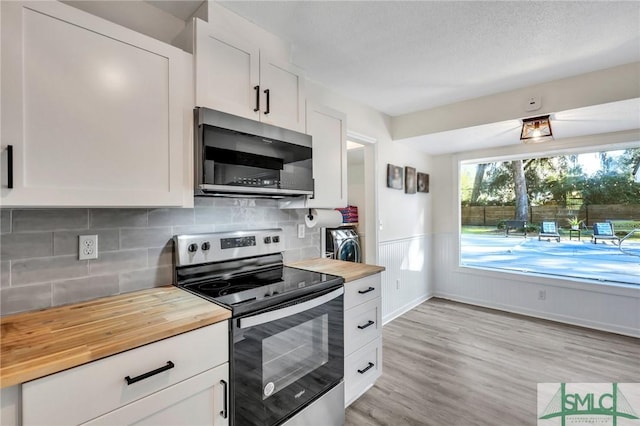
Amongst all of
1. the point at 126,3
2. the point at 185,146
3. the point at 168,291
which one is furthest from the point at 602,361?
the point at 126,3

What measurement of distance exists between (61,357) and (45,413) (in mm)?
153

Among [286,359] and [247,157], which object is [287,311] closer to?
[286,359]

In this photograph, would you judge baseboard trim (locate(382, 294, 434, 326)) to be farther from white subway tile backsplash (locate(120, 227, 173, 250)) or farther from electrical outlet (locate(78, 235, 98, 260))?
electrical outlet (locate(78, 235, 98, 260))

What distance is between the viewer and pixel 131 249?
1.54 metres

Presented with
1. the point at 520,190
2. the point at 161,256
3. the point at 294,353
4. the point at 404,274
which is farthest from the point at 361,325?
the point at 520,190

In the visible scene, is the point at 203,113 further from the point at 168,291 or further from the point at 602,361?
the point at 602,361

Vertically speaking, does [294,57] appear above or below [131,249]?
above

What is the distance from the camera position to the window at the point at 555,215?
10.8ft

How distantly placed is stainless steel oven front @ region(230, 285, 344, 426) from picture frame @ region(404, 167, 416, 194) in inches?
92.0

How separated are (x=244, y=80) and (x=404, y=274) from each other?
3028 millimetres

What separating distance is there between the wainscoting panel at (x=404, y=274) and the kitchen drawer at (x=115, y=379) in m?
2.46

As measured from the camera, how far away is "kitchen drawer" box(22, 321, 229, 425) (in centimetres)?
85

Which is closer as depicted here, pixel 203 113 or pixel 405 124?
pixel 203 113

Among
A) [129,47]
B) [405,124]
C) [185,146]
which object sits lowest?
[185,146]
